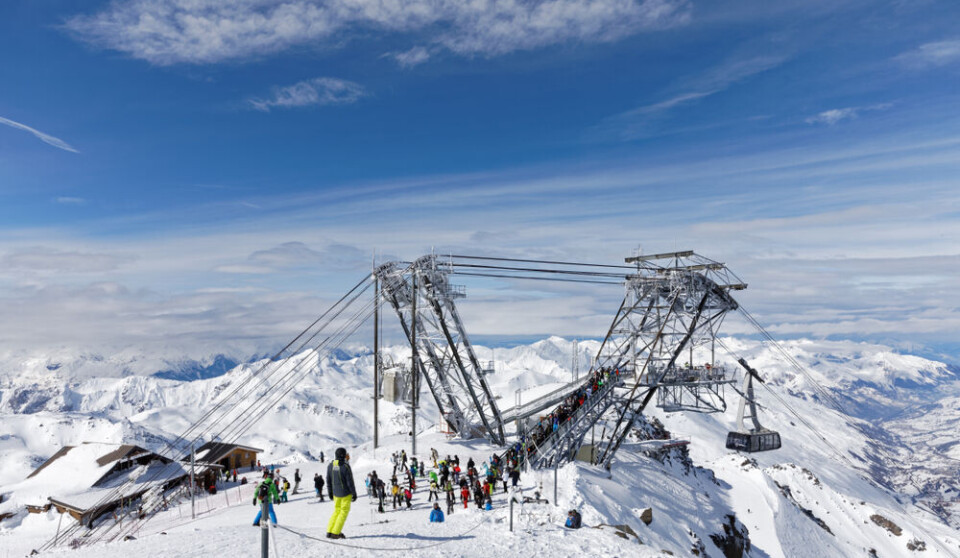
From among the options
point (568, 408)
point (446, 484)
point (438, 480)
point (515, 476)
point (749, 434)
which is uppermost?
point (568, 408)

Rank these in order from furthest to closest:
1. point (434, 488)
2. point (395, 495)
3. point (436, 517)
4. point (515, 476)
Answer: point (515, 476) < point (434, 488) < point (395, 495) < point (436, 517)

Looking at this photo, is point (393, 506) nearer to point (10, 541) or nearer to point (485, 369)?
point (485, 369)

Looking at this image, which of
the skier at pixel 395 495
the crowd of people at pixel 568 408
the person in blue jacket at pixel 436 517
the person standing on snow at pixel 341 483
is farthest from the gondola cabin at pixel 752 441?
the person standing on snow at pixel 341 483

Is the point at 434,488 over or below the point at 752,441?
over

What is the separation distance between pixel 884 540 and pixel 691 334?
7574 cm

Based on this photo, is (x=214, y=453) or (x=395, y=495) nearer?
(x=395, y=495)

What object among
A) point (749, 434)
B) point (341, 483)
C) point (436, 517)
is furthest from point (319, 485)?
point (749, 434)

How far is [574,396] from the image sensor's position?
153 feet

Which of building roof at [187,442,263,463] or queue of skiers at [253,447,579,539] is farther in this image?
building roof at [187,442,263,463]

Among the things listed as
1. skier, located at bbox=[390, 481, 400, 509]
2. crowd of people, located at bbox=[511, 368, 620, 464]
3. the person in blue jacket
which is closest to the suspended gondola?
crowd of people, located at bbox=[511, 368, 620, 464]

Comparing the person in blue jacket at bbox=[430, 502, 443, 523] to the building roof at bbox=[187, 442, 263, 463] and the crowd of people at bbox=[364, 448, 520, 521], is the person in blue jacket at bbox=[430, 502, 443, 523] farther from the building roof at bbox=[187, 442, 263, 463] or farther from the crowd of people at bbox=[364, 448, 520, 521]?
the building roof at bbox=[187, 442, 263, 463]

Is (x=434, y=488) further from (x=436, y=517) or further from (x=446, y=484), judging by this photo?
(x=436, y=517)

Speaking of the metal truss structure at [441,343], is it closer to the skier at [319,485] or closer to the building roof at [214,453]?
the skier at [319,485]

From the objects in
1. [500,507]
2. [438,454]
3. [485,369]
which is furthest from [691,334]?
[500,507]
